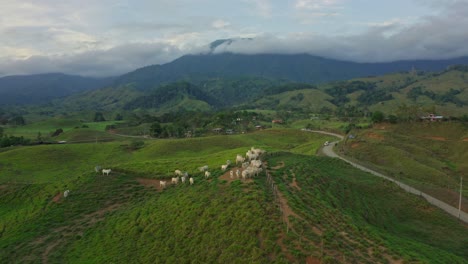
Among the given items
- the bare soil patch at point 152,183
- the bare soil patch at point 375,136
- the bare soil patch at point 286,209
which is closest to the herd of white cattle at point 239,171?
the bare soil patch at point 152,183

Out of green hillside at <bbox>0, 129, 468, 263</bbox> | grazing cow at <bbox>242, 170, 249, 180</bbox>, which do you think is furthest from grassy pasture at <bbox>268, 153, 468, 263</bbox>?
grazing cow at <bbox>242, 170, 249, 180</bbox>

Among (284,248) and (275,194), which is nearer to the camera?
(284,248)

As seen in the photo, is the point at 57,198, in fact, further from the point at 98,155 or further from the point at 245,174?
the point at 98,155

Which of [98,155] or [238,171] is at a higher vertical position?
[238,171]

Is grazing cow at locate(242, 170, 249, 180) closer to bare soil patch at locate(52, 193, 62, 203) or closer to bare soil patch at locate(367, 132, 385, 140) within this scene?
bare soil patch at locate(52, 193, 62, 203)

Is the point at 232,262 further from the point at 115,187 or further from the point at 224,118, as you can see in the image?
the point at 224,118

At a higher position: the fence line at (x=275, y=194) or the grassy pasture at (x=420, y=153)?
the fence line at (x=275, y=194)

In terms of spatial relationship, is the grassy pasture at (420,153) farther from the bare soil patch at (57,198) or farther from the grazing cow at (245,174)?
the bare soil patch at (57,198)

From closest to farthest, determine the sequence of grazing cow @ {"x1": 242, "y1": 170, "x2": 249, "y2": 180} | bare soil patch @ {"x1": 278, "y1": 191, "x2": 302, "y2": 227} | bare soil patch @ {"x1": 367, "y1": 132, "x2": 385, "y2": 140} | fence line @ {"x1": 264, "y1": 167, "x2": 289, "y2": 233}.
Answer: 1. fence line @ {"x1": 264, "y1": 167, "x2": 289, "y2": 233}
2. bare soil patch @ {"x1": 278, "y1": 191, "x2": 302, "y2": 227}
3. grazing cow @ {"x1": 242, "y1": 170, "x2": 249, "y2": 180}
4. bare soil patch @ {"x1": 367, "y1": 132, "x2": 385, "y2": 140}

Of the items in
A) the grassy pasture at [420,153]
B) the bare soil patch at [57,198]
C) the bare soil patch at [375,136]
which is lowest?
the grassy pasture at [420,153]

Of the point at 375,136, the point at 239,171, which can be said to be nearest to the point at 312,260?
the point at 239,171

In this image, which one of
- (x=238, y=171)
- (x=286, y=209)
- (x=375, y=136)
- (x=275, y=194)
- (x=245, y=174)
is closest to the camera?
(x=286, y=209)
